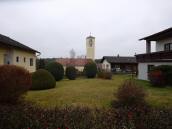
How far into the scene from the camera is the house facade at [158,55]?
20.7 meters

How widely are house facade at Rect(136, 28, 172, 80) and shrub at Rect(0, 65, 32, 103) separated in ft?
45.9

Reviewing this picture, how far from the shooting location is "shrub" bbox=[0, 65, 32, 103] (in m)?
10.6

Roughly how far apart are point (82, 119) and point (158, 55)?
707 inches

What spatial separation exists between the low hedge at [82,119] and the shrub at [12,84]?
4393mm

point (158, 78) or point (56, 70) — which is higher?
point (56, 70)

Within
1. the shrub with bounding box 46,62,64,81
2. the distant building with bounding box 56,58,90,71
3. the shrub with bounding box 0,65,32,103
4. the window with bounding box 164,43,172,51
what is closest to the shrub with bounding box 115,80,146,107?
the shrub with bounding box 0,65,32,103

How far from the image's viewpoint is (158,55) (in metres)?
22.0

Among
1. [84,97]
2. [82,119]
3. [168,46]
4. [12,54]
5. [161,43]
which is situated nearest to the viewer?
[82,119]

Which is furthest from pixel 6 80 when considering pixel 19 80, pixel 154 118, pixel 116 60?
pixel 116 60

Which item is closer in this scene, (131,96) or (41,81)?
(131,96)

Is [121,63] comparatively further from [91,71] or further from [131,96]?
[131,96]

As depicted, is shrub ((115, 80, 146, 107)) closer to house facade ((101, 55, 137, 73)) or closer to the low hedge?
the low hedge

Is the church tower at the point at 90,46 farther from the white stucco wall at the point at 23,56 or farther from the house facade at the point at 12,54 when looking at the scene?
the house facade at the point at 12,54

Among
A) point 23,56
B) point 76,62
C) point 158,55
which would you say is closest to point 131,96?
point 158,55
